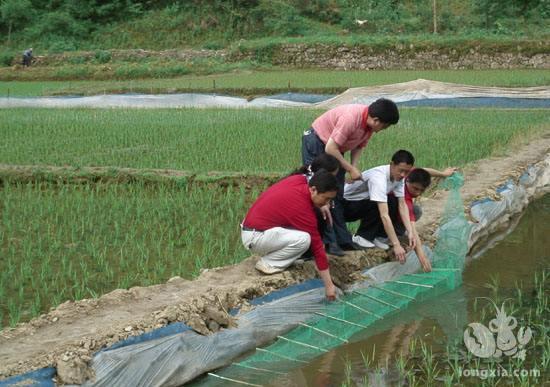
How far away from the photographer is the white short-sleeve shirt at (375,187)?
5.03 meters

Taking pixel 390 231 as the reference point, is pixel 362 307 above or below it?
below

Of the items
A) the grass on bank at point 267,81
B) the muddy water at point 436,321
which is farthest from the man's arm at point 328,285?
the grass on bank at point 267,81

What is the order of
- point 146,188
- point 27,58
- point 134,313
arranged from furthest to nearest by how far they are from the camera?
point 27,58 → point 146,188 → point 134,313

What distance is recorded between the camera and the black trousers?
534 cm

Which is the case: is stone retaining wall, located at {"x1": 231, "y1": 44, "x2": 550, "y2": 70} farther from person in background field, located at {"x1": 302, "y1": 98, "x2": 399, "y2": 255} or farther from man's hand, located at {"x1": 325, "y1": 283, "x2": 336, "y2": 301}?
man's hand, located at {"x1": 325, "y1": 283, "x2": 336, "y2": 301}

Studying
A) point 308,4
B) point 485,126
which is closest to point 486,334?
point 485,126

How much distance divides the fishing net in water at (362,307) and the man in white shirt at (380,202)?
0.23m

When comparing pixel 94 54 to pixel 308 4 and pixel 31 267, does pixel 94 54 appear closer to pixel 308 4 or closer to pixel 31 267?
pixel 308 4

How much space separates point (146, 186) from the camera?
775 centimetres

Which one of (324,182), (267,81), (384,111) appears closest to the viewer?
(324,182)

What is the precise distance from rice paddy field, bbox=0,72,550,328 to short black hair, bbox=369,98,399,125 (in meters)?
1.37

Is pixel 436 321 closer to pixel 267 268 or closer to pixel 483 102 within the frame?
pixel 267 268

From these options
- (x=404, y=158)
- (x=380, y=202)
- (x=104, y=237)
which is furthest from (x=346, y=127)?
(x=104, y=237)

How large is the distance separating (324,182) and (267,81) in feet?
49.0
